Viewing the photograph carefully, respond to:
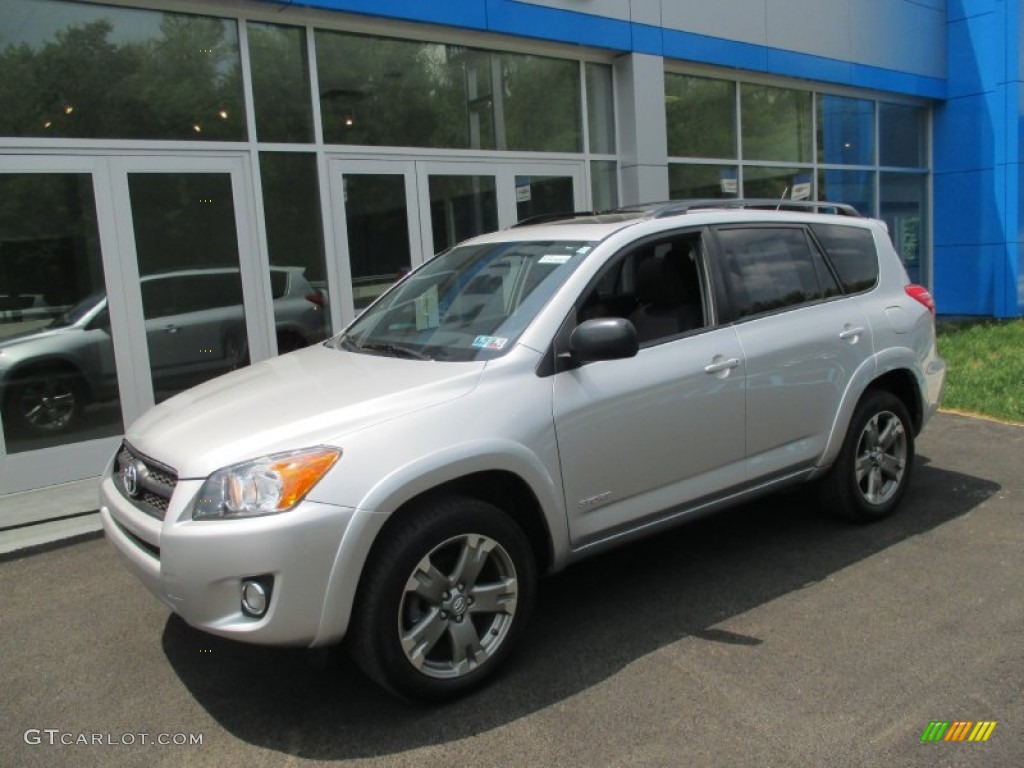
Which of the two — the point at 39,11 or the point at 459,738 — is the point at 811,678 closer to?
the point at 459,738

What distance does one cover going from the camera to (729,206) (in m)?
4.63

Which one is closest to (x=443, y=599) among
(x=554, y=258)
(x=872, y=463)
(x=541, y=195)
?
(x=554, y=258)

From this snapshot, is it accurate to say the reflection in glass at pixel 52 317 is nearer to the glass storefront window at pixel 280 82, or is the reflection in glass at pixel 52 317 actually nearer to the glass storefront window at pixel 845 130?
the glass storefront window at pixel 280 82

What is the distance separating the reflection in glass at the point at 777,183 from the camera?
11.9 meters

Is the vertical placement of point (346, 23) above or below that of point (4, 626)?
above

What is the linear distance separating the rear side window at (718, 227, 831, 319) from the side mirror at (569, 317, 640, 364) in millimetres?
1014

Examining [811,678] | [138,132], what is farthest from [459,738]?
[138,132]

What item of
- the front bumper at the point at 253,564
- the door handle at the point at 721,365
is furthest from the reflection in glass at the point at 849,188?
the front bumper at the point at 253,564

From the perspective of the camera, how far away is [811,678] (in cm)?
331

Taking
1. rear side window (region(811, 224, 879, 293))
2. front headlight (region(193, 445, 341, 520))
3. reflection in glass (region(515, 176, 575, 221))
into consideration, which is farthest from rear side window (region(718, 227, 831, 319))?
reflection in glass (region(515, 176, 575, 221))

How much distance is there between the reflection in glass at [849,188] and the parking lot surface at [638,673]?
30.9 feet

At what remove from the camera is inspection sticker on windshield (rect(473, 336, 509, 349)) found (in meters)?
3.58

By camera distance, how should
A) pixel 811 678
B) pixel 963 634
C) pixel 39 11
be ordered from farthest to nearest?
pixel 39 11 < pixel 963 634 < pixel 811 678

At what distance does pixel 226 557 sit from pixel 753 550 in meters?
2.91
